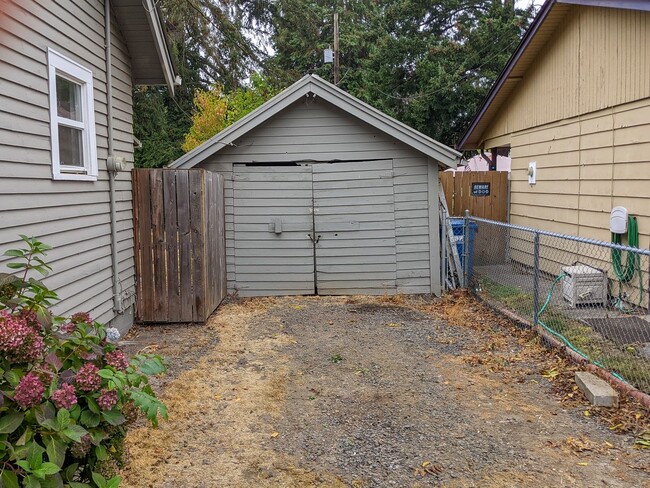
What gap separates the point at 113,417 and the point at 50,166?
335 centimetres

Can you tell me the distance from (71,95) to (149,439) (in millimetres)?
3716

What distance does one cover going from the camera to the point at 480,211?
1216 centimetres

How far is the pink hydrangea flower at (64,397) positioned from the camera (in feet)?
7.24

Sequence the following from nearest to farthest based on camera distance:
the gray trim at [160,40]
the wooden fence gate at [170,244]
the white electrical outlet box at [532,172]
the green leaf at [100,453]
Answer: the green leaf at [100,453] → the gray trim at [160,40] → the wooden fence gate at [170,244] → the white electrical outlet box at [532,172]

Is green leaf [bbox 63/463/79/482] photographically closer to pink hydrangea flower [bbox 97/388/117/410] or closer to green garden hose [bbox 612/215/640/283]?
pink hydrangea flower [bbox 97/388/117/410]

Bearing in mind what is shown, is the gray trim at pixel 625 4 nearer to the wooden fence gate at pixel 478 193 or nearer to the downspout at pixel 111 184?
the wooden fence gate at pixel 478 193

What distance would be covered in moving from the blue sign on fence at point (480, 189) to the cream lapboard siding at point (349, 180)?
321 centimetres

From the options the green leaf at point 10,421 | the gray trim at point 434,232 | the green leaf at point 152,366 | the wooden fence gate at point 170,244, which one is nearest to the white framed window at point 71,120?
the wooden fence gate at point 170,244

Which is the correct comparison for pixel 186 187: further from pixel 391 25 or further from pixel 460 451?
pixel 391 25

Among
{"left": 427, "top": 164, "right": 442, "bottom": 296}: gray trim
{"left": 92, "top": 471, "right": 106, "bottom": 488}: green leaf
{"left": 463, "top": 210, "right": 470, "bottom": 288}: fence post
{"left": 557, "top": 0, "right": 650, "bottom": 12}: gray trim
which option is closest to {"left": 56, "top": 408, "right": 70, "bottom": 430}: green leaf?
{"left": 92, "top": 471, "right": 106, "bottom": 488}: green leaf

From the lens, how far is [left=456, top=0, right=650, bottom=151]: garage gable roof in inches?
276

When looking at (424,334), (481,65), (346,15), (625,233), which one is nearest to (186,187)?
(424,334)

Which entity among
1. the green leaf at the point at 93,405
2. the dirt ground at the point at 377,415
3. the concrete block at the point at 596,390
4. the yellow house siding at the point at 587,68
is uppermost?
the yellow house siding at the point at 587,68

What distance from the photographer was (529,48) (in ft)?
32.9
